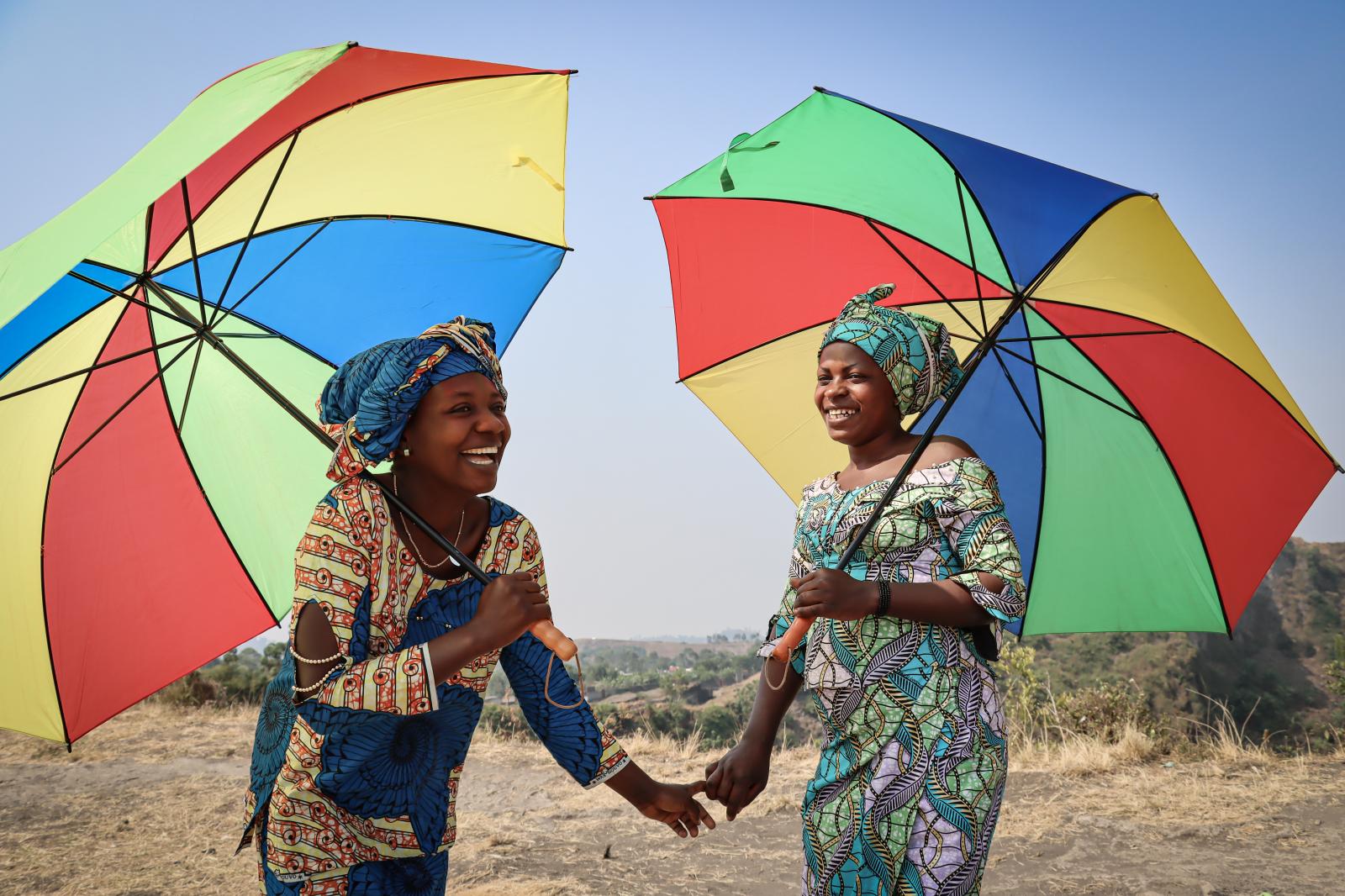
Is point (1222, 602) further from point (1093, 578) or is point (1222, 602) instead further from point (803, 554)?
point (803, 554)

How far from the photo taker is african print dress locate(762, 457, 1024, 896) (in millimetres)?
2588

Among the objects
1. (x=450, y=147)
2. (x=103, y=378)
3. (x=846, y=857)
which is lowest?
(x=846, y=857)

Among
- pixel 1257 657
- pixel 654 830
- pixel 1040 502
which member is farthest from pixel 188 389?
pixel 1257 657

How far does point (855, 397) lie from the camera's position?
9.68 ft

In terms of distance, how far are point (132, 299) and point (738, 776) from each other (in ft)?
8.44

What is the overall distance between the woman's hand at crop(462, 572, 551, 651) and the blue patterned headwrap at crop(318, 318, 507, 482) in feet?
1.37

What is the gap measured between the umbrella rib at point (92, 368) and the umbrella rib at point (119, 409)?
5 cm

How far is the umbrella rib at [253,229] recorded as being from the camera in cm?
320

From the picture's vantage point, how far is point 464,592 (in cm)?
240

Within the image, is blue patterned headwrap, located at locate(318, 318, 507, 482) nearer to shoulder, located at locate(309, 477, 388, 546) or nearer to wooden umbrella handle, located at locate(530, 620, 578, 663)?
shoulder, located at locate(309, 477, 388, 546)

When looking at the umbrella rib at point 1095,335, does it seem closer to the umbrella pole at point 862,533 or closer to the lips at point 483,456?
the umbrella pole at point 862,533

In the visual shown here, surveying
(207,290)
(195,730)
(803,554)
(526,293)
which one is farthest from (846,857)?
(195,730)

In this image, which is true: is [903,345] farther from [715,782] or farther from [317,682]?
[317,682]

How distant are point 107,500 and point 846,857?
2.75 metres
